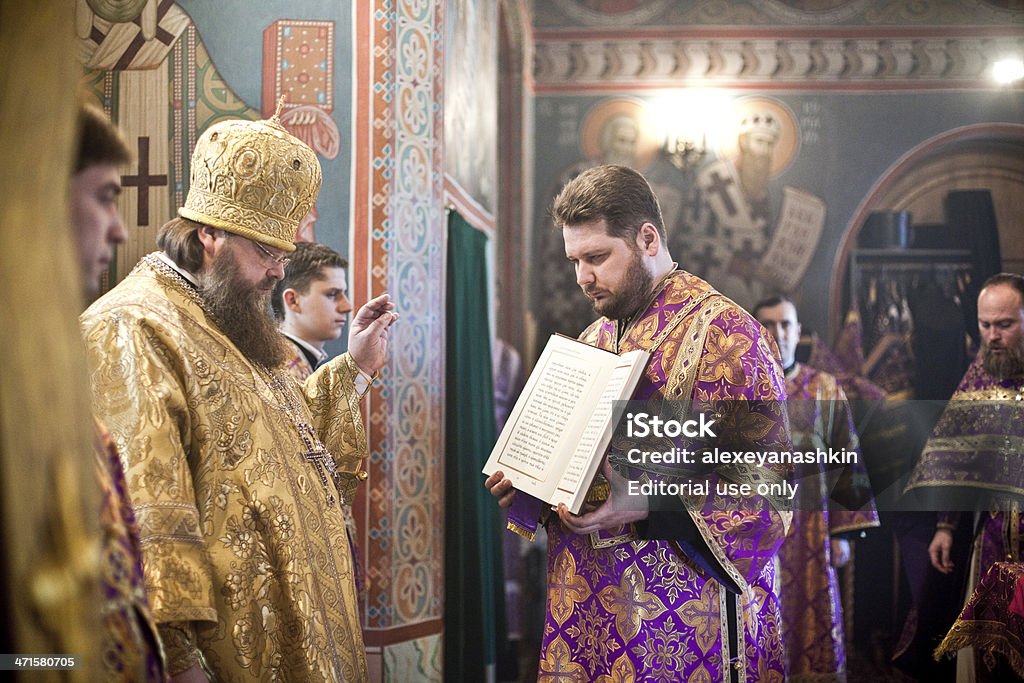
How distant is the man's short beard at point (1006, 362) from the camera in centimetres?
380

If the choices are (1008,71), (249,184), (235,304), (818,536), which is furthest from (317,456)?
(1008,71)

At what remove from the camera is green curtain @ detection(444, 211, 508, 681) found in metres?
4.17

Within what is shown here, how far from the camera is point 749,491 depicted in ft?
7.88

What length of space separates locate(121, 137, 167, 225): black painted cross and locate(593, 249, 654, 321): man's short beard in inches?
74.7

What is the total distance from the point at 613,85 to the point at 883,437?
11.1 feet

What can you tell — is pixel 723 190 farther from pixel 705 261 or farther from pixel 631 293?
pixel 631 293

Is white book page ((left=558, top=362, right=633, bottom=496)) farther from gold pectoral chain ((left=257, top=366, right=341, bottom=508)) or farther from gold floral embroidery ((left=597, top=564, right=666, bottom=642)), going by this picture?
gold pectoral chain ((left=257, top=366, right=341, bottom=508))

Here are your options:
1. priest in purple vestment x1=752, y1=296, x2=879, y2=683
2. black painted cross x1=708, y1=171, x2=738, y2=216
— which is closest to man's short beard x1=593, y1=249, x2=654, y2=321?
priest in purple vestment x1=752, y1=296, x2=879, y2=683

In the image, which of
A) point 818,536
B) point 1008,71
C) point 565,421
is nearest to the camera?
point 565,421

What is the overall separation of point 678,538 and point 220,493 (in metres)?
1.10

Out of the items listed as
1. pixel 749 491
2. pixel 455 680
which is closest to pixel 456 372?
pixel 455 680

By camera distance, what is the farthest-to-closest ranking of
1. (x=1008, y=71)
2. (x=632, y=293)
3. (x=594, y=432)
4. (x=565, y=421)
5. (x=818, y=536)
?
1. (x=1008, y=71)
2. (x=818, y=536)
3. (x=632, y=293)
4. (x=565, y=421)
5. (x=594, y=432)

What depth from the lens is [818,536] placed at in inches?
198

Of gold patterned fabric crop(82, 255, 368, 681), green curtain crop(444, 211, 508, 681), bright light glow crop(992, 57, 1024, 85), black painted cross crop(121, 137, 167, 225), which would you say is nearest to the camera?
gold patterned fabric crop(82, 255, 368, 681)
